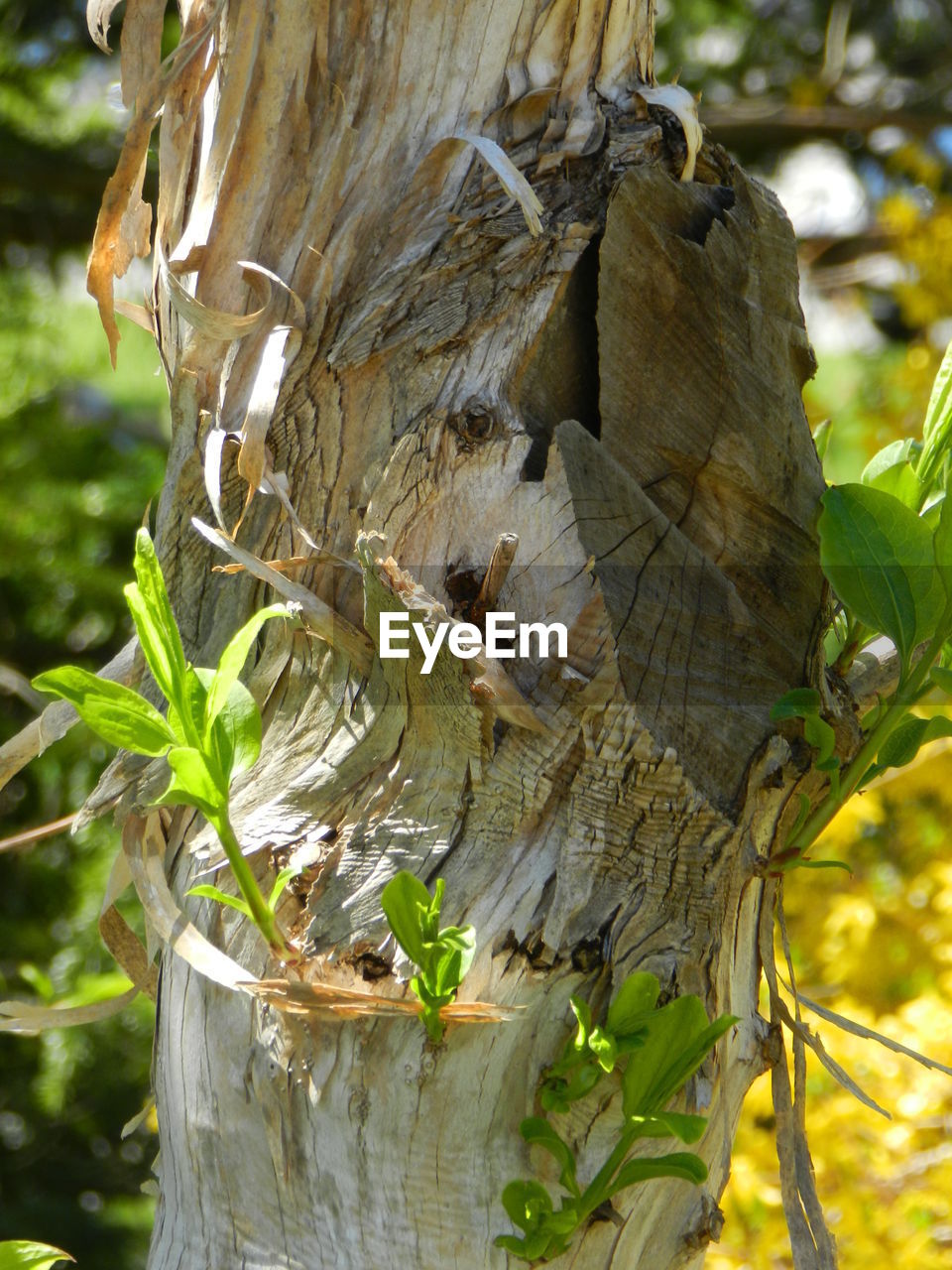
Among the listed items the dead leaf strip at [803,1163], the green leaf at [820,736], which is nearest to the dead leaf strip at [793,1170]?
the dead leaf strip at [803,1163]

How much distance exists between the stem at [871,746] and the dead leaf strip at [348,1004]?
7.9 inches

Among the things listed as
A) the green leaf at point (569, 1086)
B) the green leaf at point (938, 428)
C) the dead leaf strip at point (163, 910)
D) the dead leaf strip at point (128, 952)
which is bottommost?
the green leaf at point (569, 1086)

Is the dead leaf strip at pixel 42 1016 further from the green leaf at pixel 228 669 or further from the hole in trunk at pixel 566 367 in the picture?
the hole in trunk at pixel 566 367

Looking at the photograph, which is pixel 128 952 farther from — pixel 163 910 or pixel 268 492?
pixel 268 492

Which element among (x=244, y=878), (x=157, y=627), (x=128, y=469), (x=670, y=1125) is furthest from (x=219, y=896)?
(x=128, y=469)

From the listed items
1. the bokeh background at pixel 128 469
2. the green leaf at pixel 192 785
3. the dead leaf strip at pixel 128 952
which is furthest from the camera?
the bokeh background at pixel 128 469

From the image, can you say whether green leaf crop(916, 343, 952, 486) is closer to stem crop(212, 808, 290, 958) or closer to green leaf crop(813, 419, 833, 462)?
green leaf crop(813, 419, 833, 462)

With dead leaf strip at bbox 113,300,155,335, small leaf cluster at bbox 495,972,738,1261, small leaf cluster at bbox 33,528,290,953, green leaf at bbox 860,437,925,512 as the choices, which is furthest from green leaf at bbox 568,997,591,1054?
dead leaf strip at bbox 113,300,155,335

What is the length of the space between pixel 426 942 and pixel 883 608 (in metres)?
0.30

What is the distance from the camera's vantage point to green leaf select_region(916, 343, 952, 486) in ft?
2.32

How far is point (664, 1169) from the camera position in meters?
0.53

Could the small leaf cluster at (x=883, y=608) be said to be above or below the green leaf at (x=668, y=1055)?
above

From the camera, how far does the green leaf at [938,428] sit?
0.71 m

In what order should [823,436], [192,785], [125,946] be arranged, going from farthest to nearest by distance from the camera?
[823,436]
[125,946]
[192,785]
